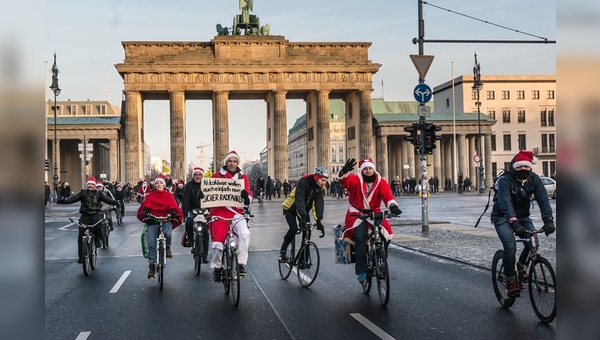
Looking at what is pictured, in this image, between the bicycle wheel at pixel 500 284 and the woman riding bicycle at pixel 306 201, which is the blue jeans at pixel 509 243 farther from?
the woman riding bicycle at pixel 306 201

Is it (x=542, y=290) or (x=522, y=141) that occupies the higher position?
(x=522, y=141)

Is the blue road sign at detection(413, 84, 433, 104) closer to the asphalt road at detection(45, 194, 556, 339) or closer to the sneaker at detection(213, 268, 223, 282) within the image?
the asphalt road at detection(45, 194, 556, 339)

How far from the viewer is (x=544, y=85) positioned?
100 m

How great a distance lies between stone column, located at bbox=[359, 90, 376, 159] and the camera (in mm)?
74875

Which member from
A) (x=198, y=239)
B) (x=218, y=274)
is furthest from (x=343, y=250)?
(x=198, y=239)

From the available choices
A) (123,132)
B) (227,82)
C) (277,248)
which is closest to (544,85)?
(227,82)

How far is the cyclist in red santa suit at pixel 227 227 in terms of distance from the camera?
955cm

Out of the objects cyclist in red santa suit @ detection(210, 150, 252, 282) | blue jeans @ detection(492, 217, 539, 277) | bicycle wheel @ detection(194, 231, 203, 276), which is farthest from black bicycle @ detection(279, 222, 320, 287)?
blue jeans @ detection(492, 217, 539, 277)

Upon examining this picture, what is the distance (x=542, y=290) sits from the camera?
288 inches

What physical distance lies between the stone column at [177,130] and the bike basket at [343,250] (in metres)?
64.9

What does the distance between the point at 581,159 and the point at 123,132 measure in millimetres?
77098

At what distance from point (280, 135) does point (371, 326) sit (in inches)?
2696

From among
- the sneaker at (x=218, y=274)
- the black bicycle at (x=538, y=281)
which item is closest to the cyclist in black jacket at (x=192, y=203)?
the sneaker at (x=218, y=274)

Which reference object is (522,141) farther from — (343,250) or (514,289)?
(514,289)
